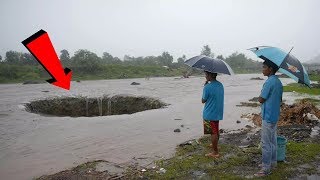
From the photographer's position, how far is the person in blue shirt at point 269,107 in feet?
19.3

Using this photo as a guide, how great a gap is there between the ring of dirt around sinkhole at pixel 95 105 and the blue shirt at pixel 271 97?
543 inches

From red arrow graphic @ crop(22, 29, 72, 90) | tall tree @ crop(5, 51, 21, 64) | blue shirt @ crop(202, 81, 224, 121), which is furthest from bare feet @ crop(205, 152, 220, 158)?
tall tree @ crop(5, 51, 21, 64)

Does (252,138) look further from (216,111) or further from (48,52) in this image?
(48,52)

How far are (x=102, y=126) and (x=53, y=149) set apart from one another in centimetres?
343

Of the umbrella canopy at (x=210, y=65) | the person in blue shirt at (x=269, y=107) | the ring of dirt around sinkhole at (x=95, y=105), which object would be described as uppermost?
the umbrella canopy at (x=210, y=65)

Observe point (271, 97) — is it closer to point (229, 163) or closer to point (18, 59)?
point (229, 163)

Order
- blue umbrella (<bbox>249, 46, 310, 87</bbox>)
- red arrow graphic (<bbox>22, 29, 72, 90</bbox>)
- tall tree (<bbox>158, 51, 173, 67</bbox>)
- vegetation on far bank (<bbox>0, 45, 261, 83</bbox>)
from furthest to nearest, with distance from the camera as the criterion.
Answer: tall tree (<bbox>158, 51, 173, 67</bbox>) → vegetation on far bank (<bbox>0, 45, 261, 83</bbox>) → blue umbrella (<bbox>249, 46, 310, 87</bbox>) → red arrow graphic (<bbox>22, 29, 72, 90</bbox>)

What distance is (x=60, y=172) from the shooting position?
6.91 m

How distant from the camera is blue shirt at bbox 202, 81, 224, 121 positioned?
684 centimetres

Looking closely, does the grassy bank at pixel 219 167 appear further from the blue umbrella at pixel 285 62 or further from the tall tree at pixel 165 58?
the tall tree at pixel 165 58

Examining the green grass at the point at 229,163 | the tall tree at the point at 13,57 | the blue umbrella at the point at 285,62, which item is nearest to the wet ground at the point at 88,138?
the green grass at the point at 229,163

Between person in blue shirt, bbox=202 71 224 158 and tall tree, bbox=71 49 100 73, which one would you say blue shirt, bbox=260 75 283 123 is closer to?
person in blue shirt, bbox=202 71 224 158

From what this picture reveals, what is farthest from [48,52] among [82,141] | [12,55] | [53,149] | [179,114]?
[12,55]

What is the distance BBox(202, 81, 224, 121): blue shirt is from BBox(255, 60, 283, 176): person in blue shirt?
42.9 inches
